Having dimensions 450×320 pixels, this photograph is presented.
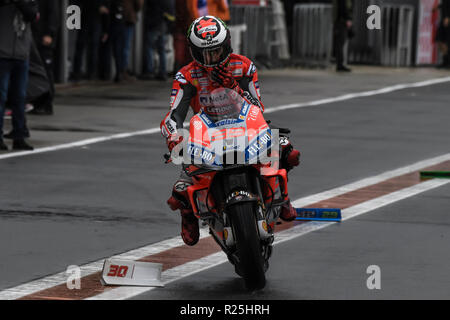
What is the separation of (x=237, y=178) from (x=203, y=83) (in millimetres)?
875

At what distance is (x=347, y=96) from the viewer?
20859 millimetres

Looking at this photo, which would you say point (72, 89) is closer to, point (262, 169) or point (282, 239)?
point (282, 239)

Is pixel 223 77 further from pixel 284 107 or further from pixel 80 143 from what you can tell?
pixel 284 107

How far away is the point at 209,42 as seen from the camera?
8188 millimetres

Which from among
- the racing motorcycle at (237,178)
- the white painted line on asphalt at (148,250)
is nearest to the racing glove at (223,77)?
the racing motorcycle at (237,178)

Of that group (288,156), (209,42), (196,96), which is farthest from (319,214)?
(209,42)

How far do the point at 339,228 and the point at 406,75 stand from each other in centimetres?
1555

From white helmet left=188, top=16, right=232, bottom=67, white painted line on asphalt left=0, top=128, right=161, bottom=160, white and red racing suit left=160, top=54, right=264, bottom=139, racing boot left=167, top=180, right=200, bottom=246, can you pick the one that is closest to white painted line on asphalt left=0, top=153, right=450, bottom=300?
racing boot left=167, top=180, right=200, bottom=246

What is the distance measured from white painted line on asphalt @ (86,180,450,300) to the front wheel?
618mm

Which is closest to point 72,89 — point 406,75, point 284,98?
point 284,98

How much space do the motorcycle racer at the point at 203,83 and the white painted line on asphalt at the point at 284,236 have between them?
0.20 m

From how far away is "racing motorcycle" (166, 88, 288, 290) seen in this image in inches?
301

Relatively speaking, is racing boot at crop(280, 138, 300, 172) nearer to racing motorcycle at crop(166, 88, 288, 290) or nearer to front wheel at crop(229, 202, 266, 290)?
racing motorcycle at crop(166, 88, 288, 290)

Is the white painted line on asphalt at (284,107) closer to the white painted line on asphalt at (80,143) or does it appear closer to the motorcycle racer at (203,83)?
the white painted line on asphalt at (80,143)
